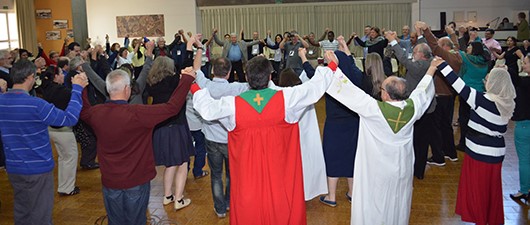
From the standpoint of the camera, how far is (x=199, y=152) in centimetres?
613

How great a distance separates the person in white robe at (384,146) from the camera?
137 inches

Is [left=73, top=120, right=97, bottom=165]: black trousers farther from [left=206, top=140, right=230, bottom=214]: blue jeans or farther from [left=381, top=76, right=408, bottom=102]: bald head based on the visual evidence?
[left=381, top=76, right=408, bottom=102]: bald head

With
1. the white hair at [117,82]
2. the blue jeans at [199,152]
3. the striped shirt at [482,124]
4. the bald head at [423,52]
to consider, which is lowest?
the blue jeans at [199,152]

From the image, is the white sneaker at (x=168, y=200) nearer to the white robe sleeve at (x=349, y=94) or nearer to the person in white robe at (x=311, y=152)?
the person in white robe at (x=311, y=152)

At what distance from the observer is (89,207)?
535 centimetres

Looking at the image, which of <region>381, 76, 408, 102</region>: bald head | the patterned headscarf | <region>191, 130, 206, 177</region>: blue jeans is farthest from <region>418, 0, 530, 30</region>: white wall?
<region>381, 76, 408, 102</region>: bald head

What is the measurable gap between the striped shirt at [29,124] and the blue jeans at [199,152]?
7.79 feet

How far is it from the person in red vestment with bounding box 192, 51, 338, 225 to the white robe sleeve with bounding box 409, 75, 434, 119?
0.67 metres

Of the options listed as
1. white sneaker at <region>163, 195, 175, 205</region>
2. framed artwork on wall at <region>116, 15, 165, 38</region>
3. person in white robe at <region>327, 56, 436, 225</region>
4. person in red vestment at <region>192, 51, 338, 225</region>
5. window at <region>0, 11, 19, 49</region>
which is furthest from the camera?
framed artwork on wall at <region>116, 15, 165, 38</region>

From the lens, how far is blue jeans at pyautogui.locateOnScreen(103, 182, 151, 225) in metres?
3.49

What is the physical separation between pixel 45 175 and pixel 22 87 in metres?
0.70

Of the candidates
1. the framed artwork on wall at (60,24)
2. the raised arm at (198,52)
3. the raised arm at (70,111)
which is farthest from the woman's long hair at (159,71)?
the framed artwork on wall at (60,24)

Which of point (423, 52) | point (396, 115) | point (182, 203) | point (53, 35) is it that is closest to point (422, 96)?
point (396, 115)

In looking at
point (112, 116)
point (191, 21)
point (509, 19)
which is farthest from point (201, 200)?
point (509, 19)
